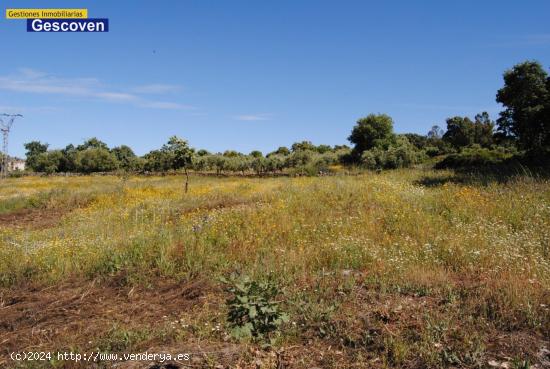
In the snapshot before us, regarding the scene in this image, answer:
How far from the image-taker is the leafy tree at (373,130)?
6588cm

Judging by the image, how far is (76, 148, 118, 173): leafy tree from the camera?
93188 mm

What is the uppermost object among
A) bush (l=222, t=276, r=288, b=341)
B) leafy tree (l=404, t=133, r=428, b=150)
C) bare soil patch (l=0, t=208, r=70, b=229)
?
leafy tree (l=404, t=133, r=428, b=150)

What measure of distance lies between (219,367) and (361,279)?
101 inches

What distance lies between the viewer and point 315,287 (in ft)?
16.6

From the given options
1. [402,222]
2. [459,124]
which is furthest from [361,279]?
[459,124]

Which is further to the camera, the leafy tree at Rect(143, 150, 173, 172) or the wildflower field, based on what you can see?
the leafy tree at Rect(143, 150, 173, 172)

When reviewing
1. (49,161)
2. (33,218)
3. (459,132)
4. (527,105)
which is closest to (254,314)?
(33,218)

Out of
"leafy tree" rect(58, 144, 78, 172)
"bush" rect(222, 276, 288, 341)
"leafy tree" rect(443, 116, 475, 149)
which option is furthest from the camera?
"leafy tree" rect(58, 144, 78, 172)

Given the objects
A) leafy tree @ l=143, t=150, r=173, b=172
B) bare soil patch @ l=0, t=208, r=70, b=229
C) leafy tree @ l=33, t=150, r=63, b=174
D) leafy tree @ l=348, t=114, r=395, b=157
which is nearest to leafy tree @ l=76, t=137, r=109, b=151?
leafy tree @ l=33, t=150, r=63, b=174

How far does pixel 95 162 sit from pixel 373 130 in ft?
221

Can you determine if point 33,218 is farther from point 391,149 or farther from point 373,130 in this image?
point 373,130

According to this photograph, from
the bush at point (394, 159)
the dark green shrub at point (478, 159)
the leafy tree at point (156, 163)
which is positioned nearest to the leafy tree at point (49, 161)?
the leafy tree at point (156, 163)

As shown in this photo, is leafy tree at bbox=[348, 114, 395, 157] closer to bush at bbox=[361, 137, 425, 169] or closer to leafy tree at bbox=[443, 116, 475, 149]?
leafy tree at bbox=[443, 116, 475, 149]

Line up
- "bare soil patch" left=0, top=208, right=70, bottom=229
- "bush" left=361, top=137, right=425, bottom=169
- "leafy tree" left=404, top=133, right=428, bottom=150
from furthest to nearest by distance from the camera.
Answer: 1. "leafy tree" left=404, top=133, right=428, bottom=150
2. "bush" left=361, top=137, right=425, bottom=169
3. "bare soil patch" left=0, top=208, right=70, bottom=229
